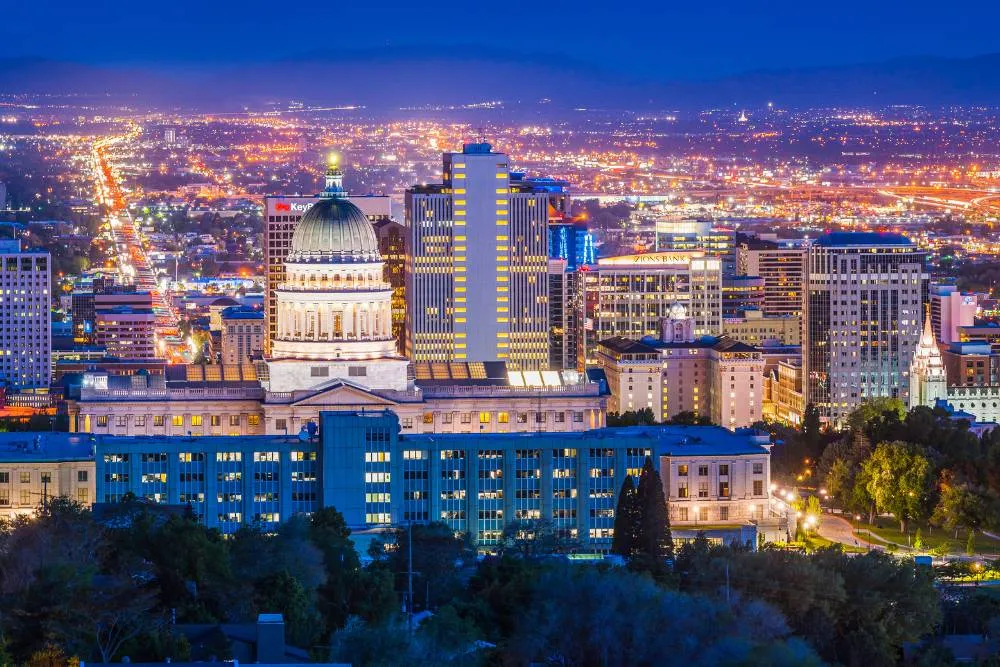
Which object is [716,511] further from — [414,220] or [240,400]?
[414,220]

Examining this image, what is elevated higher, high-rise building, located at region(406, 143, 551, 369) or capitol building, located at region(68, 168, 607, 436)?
high-rise building, located at region(406, 143, 551, 369)

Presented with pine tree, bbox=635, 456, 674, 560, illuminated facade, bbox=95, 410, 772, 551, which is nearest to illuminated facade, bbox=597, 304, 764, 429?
illuminated facade, bbox=95, 410, 772, 551

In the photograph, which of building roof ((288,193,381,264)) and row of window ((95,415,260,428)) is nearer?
row of window ((95,415,260,428))

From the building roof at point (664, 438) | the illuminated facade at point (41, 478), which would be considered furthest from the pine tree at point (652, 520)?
the illuminated facade at point (41, 478)

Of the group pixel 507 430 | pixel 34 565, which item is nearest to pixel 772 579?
pixel 34 565

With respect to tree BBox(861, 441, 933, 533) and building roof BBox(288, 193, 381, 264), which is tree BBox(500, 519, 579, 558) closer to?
tree BBox(861, 441, 933, 533)

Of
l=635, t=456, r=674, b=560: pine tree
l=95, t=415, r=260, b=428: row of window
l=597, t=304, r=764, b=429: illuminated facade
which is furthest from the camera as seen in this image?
l=597, t=304, r=764, b=429: illuminated facade
